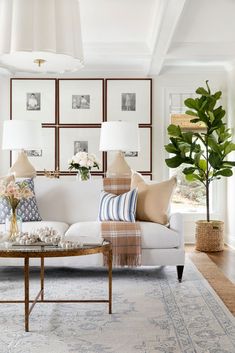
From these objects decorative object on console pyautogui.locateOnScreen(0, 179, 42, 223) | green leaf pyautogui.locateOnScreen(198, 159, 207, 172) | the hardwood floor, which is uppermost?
green leaf pyautogui.locateOnScreen(198, 159, 207, 172)

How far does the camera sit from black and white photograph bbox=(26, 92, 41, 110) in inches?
287

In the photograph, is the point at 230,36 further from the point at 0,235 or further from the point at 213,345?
the point at 213,345

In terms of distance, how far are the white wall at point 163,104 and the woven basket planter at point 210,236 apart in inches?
24.9

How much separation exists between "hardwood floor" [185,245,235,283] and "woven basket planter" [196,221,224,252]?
98 millimetres

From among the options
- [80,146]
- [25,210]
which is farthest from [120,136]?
[80,146]

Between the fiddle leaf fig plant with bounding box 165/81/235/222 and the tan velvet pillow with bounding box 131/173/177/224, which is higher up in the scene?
the fiddle leaf fig plant with bounding box 165/81/235/222

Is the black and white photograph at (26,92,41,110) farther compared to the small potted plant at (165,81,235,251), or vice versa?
the black and white photograph at (26,92,41,110)

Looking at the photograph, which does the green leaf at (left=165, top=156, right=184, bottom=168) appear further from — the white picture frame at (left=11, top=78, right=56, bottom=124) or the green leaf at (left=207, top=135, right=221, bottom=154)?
the white picture frame at (left=11, top=78, right=56, bottom=124)

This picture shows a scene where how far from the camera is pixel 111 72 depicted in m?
7.31

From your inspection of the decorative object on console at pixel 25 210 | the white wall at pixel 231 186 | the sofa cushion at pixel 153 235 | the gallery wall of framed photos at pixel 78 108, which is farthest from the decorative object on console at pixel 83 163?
the white wall at pixel 231 186

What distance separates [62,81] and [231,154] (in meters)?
2.48

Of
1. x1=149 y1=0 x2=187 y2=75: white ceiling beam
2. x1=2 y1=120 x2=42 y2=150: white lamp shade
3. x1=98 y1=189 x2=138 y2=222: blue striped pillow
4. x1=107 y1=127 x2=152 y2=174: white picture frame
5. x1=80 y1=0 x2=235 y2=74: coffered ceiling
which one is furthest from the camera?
x1=107 y1=127 x2=152 y2=174: white picture frame

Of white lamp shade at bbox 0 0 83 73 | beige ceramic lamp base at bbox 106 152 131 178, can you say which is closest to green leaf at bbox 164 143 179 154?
beige ceramic lamp base at bbox 106 152 131 178

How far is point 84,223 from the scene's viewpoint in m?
4.78
